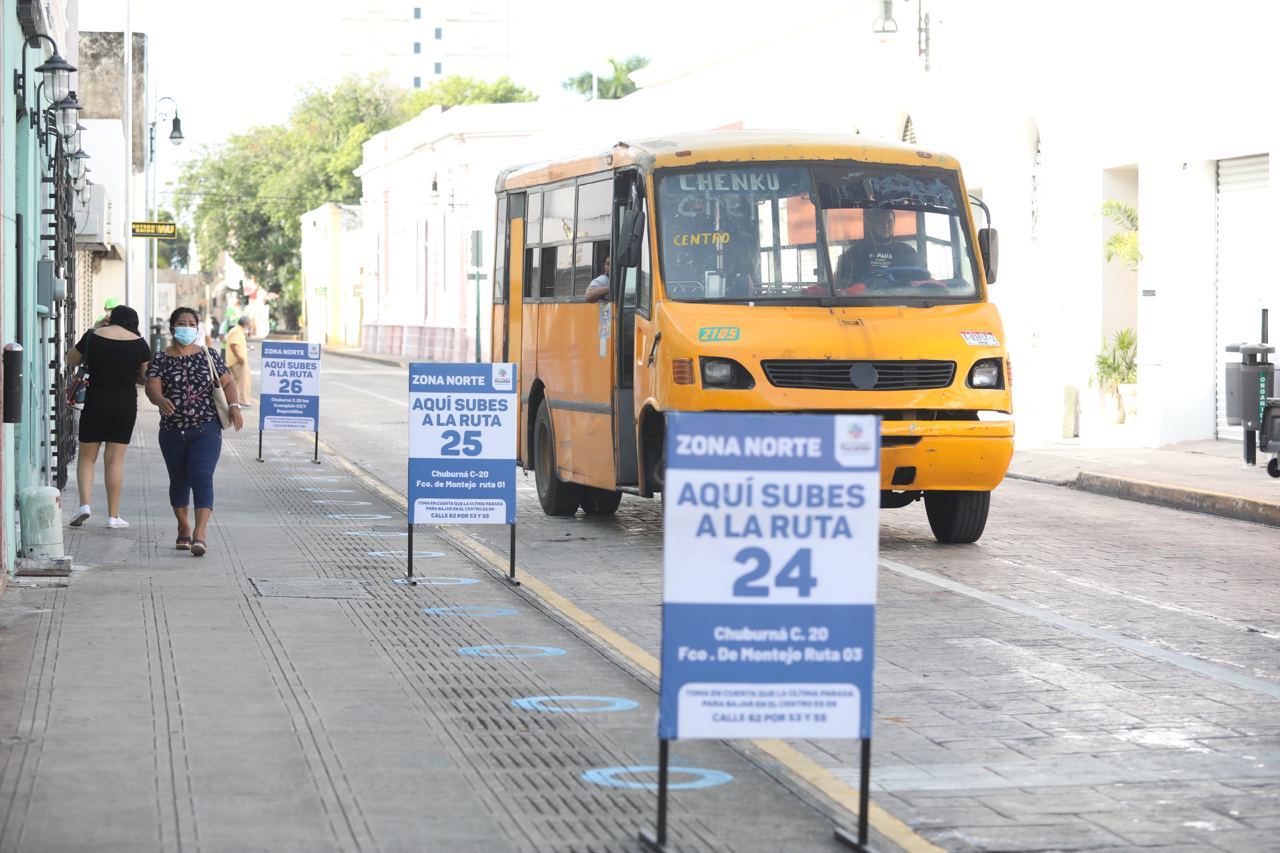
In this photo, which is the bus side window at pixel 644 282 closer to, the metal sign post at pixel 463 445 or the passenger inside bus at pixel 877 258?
the passenger inside bus at pixel 877 258

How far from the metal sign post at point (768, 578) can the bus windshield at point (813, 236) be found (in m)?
8.43

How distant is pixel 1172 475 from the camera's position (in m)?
20.9

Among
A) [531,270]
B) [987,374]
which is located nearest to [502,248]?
[531,270]

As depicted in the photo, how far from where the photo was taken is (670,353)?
14.1m

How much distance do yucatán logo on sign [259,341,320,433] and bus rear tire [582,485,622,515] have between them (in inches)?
275

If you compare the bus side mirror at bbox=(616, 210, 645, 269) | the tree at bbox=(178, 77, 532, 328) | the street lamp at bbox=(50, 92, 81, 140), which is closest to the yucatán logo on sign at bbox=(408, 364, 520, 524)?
the bus side mirror at bbox=(616, 210, 645, 269)

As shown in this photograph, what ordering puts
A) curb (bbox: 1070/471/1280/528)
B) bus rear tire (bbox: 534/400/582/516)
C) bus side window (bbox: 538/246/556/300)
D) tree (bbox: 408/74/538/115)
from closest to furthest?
bus rear tire (bbox: 534/400/582/516), bus side window (bbox: 538/246/556/300), curb (bbox: 1070/471/1280/528), tree (bbox: 408/74/538/115)

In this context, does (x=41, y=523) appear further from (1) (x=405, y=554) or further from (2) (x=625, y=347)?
(2) (x=625, y=347)

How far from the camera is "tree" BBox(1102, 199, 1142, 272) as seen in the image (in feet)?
86.4

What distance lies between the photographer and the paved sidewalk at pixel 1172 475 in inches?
723

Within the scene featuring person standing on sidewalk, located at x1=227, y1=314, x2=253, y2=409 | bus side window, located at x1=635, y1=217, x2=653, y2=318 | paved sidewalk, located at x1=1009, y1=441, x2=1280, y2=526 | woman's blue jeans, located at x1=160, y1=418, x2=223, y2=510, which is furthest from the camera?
person standing on sidewalk, located at x1=227, y1=314, x2=253, y2=409

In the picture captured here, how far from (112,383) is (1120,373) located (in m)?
15.7

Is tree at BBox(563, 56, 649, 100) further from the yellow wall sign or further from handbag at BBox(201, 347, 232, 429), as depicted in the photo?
handbag at BBox(201, 347, 232, 429)

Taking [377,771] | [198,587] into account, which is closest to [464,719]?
[377,771]
